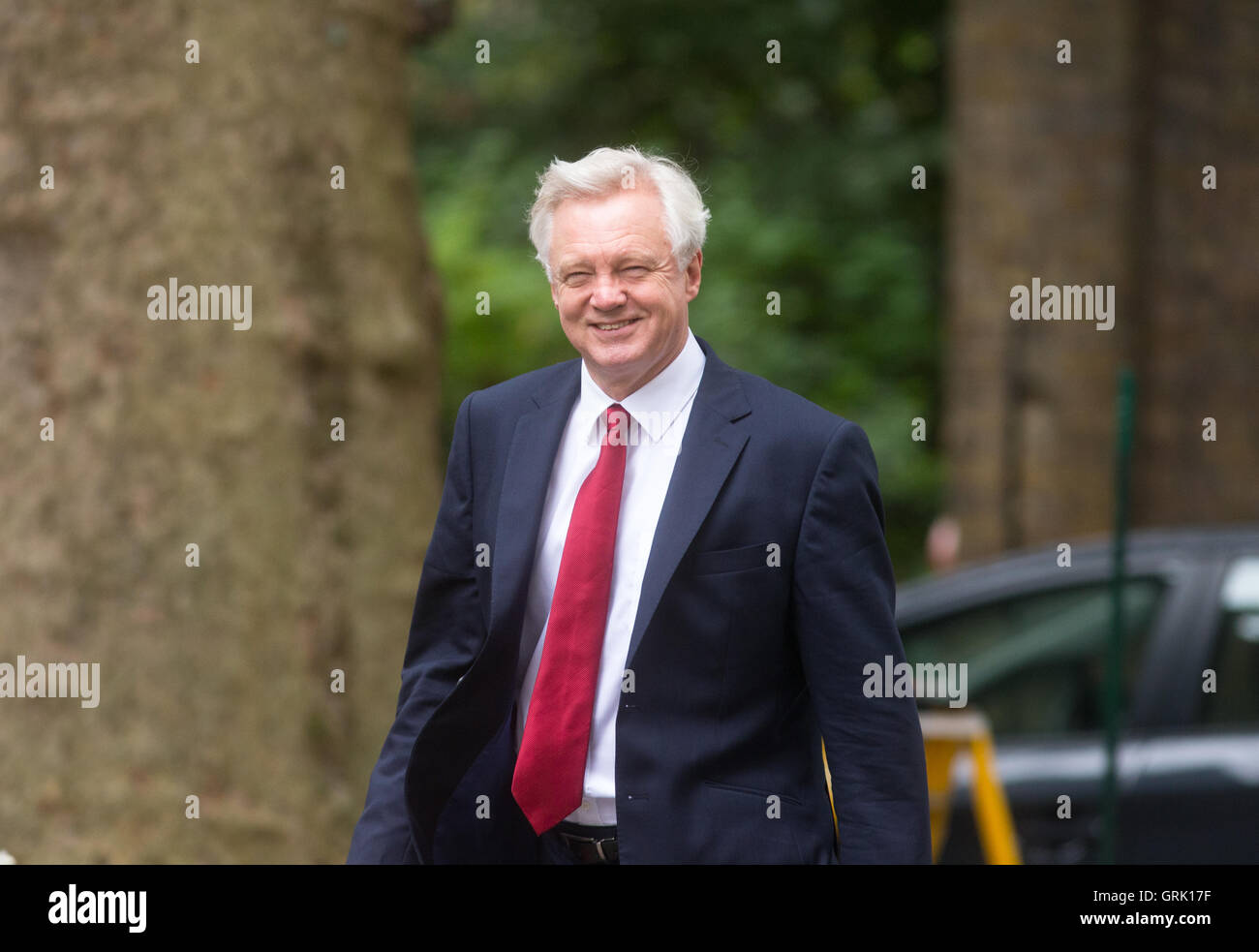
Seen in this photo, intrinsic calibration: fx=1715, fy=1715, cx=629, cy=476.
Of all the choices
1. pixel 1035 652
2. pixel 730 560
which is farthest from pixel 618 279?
pixel 1035 652

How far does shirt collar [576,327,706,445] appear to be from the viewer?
2670 mm

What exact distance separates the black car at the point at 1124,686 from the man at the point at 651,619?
2.82m

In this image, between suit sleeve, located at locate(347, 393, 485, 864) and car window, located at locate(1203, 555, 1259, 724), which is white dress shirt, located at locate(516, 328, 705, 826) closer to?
suit sleeve, located at locate(347, 393, 485, 864)

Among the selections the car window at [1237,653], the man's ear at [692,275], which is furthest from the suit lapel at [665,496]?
the car window at [1237,653]

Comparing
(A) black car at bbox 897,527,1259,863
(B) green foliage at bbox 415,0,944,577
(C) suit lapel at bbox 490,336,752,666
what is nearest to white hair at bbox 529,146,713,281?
(C) suit lapel at bbox 490,336,752,666

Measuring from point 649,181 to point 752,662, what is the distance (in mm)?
740

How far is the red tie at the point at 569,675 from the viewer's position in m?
2.54

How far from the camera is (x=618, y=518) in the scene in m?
2.60

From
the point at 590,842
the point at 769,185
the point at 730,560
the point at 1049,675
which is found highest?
the point at 769,185

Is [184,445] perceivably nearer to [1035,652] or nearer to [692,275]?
[692,275]

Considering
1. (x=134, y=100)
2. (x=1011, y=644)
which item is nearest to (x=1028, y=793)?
(x=1011, y=644)

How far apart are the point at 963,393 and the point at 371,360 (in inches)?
166
